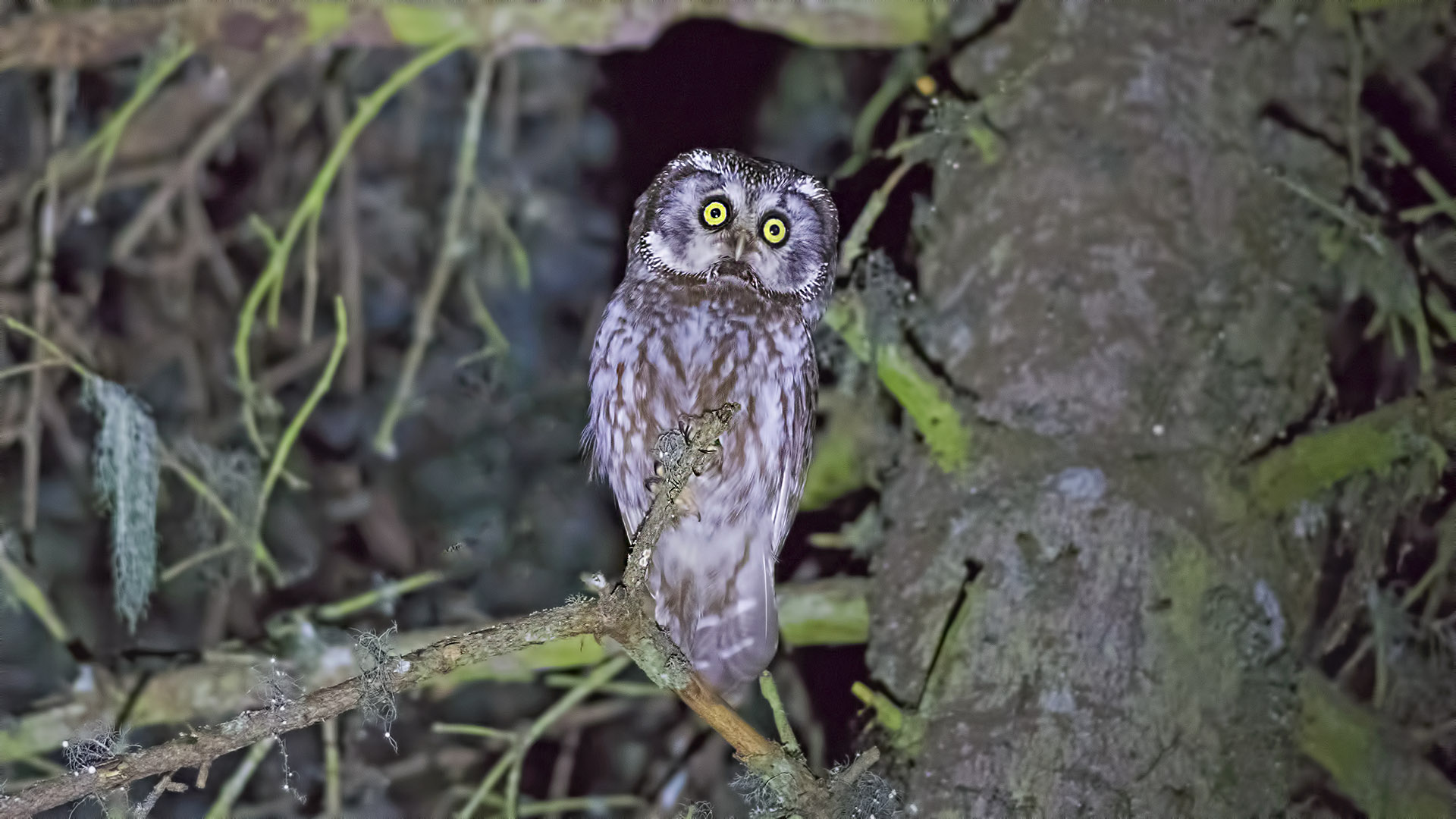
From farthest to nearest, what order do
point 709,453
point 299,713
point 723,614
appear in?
point 723,614
point 709,453
point 299,713

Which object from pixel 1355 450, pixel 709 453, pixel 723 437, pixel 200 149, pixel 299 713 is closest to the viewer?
pixel 299 713

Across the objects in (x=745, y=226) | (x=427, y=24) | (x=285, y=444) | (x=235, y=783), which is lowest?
(x=235, y=783)

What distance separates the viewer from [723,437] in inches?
64.1

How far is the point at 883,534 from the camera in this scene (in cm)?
173

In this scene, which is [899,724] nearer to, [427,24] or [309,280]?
[309,280]

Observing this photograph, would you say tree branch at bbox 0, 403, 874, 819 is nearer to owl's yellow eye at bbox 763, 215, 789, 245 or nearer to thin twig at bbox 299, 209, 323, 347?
owl's yellow eye at bbox 763, 215, 789, 245

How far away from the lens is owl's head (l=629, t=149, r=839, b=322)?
5.11ft

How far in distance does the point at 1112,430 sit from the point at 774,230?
58cm

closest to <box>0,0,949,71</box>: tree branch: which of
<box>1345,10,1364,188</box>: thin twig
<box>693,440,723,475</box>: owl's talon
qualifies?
<box>1345,10,1364,188</box>: thin twig

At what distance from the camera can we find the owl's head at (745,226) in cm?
156

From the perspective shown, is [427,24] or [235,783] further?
[427,24]

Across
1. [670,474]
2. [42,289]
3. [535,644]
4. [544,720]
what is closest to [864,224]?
[670,474]

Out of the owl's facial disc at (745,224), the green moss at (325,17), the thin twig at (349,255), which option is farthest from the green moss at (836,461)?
the green moss at (325,17)

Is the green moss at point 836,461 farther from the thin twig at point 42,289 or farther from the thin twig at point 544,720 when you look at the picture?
the thin twig at point 42,289
